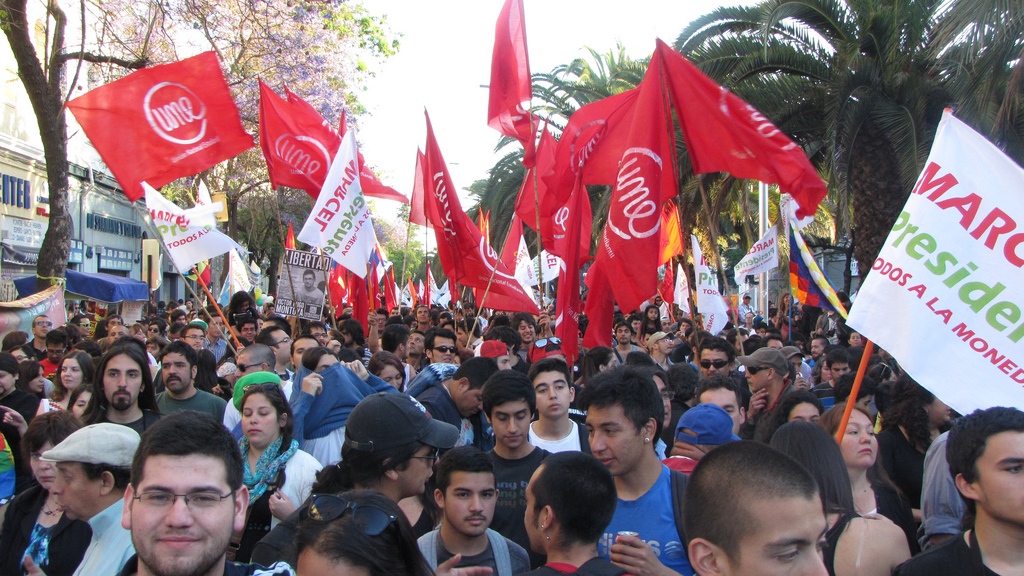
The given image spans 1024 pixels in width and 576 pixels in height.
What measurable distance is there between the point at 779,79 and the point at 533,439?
11.0m

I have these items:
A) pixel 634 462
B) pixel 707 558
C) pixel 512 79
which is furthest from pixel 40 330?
pixel 707 558

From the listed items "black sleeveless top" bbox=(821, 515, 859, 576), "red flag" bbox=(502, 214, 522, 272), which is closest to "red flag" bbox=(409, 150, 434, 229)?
"red flag" bbox=(502, 214, 522, 272)

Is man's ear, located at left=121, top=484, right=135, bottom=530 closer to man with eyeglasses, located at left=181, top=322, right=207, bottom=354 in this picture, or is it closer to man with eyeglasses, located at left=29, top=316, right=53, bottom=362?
man with eyeglasses, located at left=181, top=322, right=207, bottom=354

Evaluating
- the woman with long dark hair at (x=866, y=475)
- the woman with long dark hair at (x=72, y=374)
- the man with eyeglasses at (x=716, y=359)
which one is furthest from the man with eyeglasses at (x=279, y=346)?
the woman with long dark hair at (x=866, y=475)

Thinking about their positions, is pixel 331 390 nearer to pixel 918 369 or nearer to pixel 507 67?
pixel 918 369

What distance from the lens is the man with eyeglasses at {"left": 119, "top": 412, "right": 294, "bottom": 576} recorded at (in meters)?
2.11

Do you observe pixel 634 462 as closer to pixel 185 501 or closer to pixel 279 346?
pixel 185 501

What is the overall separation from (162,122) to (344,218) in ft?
6.31

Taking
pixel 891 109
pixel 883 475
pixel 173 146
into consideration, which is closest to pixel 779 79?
pixel 891 109

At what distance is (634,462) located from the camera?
10.8ft

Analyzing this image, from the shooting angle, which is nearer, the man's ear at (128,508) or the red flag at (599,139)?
the man's ear at (128,508)

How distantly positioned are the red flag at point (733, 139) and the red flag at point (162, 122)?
4349mm

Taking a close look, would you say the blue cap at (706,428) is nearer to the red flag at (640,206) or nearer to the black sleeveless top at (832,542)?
the black sleeveless top at (832,542)

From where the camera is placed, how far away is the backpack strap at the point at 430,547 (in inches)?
123
